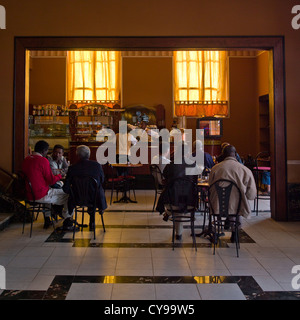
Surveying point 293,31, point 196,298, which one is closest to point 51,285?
point 196,298

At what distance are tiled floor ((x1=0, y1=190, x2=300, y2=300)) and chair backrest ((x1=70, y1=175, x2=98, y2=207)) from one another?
20.9 inches

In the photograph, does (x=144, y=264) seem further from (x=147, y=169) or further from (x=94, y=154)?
(x=94, y=154)

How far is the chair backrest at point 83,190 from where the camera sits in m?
4.96

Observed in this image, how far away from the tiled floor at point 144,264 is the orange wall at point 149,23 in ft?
5.72

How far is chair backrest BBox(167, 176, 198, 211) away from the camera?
465 cm

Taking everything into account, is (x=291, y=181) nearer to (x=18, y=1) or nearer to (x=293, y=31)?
(x=293, y=31)

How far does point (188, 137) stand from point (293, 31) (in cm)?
544

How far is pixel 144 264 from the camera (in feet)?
13.4

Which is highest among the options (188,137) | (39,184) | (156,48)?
(156,48)

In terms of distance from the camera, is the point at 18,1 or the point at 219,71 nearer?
the point at 18,1

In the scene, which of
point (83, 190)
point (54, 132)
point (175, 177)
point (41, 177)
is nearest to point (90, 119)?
point (54, 132)

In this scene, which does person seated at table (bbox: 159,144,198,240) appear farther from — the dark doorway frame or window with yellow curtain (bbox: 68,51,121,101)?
window with yellow curtain (bbox: 68,51,121,101)

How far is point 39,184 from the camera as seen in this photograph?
5234mm

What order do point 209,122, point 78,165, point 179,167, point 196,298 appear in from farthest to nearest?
point 209,122
point 78,165
point 179,167
point 196,298
